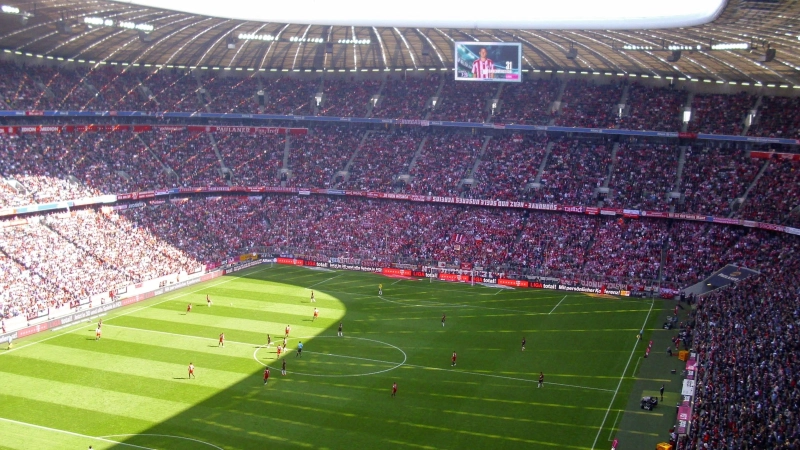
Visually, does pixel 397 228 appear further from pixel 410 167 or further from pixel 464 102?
pixel 464 102

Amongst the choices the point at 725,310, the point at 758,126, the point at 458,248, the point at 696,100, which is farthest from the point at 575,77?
the point at 725,310

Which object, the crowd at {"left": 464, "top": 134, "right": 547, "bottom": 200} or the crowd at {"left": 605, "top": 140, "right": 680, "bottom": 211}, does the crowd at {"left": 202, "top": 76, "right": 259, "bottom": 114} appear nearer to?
the crowd at {"left": 464, "top": 134, "right": 547, "bottom": 200}

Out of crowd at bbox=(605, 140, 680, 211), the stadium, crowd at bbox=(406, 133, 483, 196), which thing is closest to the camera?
the stadium

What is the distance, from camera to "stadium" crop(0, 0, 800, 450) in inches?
1393

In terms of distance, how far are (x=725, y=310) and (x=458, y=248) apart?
24.1 metres

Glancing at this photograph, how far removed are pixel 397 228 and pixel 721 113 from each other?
2949cm

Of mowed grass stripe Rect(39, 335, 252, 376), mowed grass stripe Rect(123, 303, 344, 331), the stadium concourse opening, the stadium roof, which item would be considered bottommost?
mowed grass stripe Rect(123, 303, 344, 331)

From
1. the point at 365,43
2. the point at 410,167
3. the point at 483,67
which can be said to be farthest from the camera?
the point at 410,167

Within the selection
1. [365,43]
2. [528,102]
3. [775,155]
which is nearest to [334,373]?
[365,43]

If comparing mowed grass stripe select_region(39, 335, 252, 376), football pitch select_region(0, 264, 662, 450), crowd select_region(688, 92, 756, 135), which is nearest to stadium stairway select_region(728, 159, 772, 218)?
crowd select_region(688, 92, 756, 135)

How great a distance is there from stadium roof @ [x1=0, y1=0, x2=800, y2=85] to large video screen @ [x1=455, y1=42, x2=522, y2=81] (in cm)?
106

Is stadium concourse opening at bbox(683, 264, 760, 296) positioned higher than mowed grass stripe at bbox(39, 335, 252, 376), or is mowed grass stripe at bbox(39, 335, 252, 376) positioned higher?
stadium concourse opening at bbox(683, 264, 760, 296)

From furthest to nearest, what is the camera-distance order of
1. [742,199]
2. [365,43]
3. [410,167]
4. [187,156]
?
[187,156] < [410,167] < [365,43] < [742,199]

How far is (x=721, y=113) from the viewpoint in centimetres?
6519
